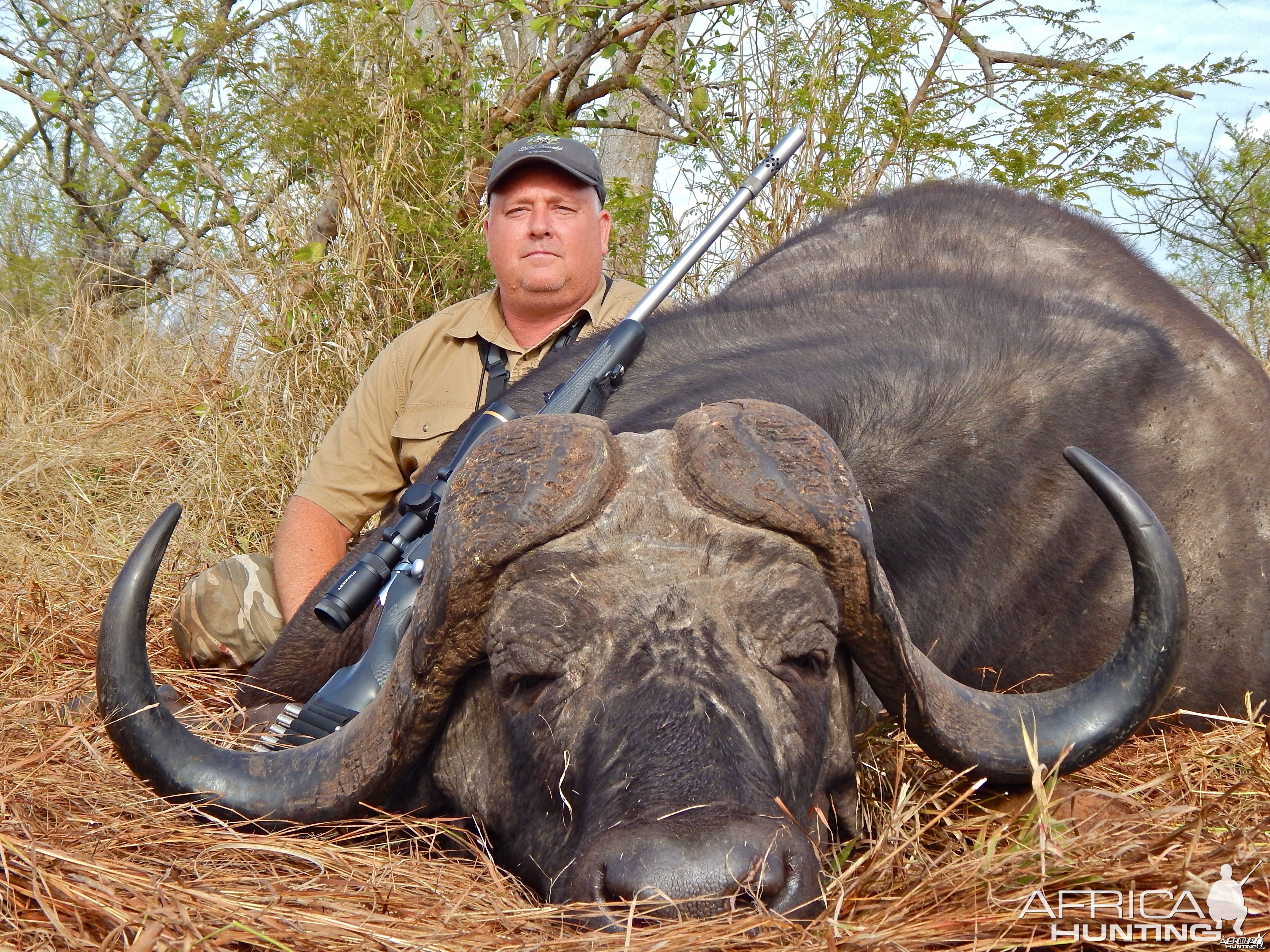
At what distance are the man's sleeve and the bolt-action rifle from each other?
1.14 meters

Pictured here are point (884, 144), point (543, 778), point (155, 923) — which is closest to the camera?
point (155, 923)

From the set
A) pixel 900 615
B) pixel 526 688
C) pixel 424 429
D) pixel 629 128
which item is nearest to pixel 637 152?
pixel 629 128

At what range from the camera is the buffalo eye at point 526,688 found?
2018mm

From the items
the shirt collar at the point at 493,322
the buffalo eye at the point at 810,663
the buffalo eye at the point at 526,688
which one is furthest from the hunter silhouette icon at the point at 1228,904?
the shirt collar at the point at 493,322

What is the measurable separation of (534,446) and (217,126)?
619 cm

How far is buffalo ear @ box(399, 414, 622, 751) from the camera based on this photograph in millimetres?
1984

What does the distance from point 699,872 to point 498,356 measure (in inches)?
125

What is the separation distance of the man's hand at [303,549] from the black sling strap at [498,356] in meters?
0.76

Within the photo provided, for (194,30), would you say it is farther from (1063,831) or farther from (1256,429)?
(1063,831)

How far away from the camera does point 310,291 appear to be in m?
5.90

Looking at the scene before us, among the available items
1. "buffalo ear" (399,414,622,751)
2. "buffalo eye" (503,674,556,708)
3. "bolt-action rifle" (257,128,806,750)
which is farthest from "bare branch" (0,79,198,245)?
"buffalo eye" (503,674,556,708)

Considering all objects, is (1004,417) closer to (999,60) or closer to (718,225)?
(718,225)

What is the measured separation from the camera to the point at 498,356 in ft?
14.8

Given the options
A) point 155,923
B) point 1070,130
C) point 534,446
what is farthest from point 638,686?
point 1070,130
